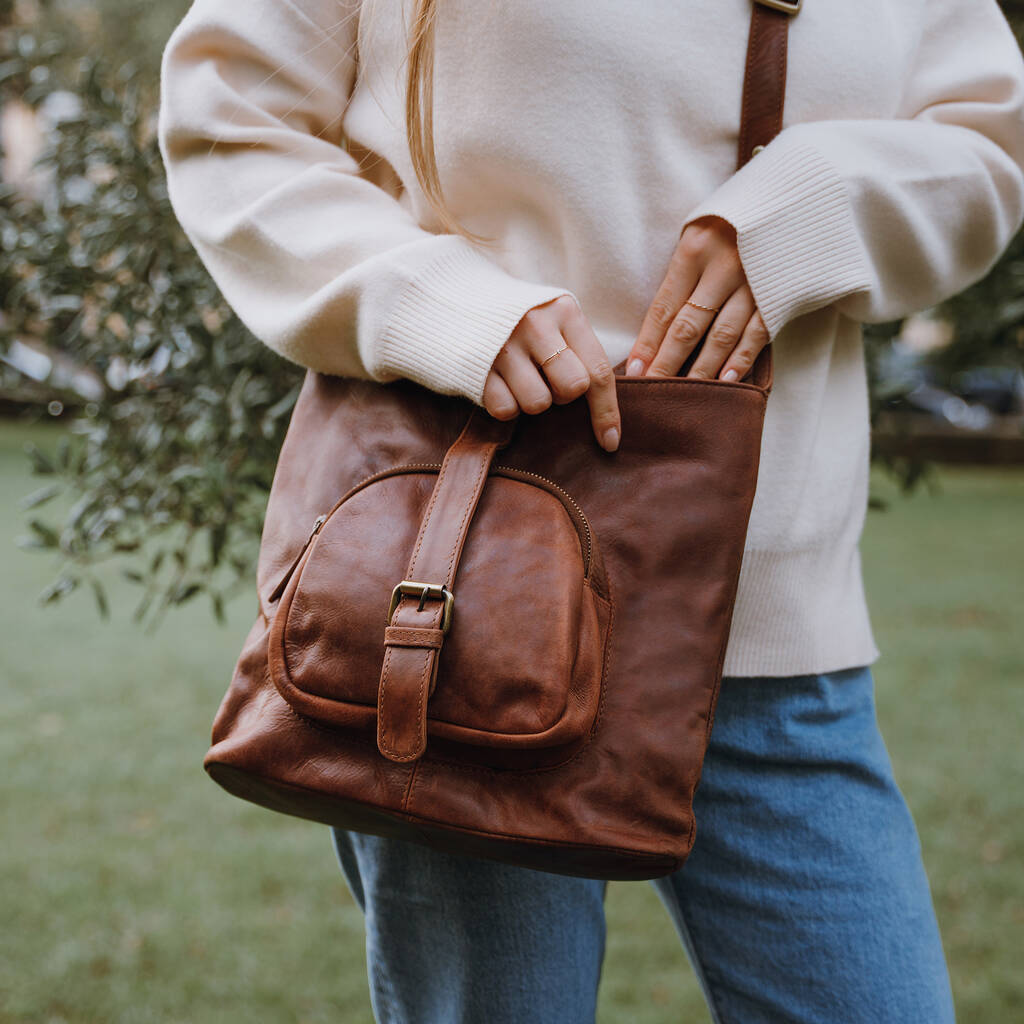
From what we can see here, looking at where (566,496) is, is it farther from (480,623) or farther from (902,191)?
(902,191)

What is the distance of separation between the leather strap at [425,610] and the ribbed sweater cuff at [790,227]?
328 millimetres

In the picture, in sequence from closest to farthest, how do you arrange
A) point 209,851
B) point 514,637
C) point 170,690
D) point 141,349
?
point 514,637 → point 141,349 → point 209,851 → point 170,690

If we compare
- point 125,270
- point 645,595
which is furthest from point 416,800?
point 125,270

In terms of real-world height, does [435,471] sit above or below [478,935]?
above

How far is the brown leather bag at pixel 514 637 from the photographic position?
93cm

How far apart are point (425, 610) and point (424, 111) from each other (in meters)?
0.53

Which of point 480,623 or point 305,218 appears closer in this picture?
point 480,623

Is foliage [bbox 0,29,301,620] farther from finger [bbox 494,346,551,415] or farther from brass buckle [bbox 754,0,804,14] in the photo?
brass buckle [bbox 754,0,804,14]

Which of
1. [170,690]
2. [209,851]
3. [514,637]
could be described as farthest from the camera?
[170,690]

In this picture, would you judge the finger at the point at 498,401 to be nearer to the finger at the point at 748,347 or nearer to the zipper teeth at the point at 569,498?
the zipper teeth at the point at 569,498

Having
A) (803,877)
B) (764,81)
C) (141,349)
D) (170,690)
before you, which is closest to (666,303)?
(764,81)

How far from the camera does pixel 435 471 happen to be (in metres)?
1.04

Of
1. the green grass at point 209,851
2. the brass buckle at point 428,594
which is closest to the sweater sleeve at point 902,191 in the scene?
the brass buckle at point 428,594

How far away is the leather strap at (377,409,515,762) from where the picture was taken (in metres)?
0.91
